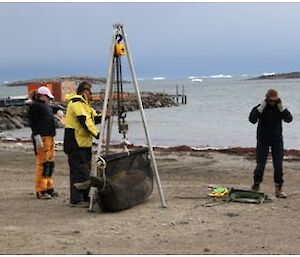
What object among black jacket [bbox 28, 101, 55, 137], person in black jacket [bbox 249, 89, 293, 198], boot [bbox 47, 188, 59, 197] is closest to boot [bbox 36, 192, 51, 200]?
boot [bbox 47, 188, 59, 197]

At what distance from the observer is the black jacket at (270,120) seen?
9039mm

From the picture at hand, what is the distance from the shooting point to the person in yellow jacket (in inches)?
332

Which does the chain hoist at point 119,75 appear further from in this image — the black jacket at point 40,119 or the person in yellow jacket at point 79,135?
the black jacket at point 40,119

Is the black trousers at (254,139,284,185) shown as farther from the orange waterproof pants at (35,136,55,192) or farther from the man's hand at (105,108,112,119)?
the orange waterproof pants at (35,136,55,192)

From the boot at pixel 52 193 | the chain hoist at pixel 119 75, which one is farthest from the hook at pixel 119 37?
the boot at pixel 52 193

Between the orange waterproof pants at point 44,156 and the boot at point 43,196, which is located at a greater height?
the orange waterproof pants at point 44,156

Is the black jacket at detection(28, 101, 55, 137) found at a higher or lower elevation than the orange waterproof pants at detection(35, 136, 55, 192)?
higher

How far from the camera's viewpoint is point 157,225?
735cm

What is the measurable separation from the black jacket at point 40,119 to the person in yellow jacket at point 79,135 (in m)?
0.60

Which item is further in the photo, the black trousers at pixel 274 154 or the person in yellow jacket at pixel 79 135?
the black trousers at pixel 274 154

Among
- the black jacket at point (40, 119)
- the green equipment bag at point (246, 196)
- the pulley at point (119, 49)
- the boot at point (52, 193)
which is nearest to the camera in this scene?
the pulley at point (119, 49)

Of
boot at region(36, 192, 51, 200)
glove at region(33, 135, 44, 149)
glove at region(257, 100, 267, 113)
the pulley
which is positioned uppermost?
the pulley

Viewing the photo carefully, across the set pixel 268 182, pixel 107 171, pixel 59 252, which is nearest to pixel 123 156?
pixel 107 171

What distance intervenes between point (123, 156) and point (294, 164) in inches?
327
